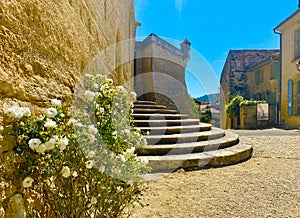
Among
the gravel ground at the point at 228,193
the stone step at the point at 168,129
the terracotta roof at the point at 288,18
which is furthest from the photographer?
the terracotta roof at the point at 288,18

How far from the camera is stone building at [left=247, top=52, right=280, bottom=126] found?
13195 millimetres

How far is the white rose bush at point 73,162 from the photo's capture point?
3.69 ft

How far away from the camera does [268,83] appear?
15.2 m

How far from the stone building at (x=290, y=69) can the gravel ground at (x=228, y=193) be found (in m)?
9.45

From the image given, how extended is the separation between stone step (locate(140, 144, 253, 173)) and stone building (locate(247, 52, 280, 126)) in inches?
440

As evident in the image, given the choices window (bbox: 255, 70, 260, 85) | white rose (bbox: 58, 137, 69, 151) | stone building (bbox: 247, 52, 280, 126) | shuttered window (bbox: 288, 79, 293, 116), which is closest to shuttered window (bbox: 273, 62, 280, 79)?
stone building (bbox: 247, 52, 280, 126)

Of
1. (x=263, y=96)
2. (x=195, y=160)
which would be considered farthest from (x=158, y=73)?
(x=263, y=96)

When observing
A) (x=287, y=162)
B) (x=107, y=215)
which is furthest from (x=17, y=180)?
(x=287, y=162)

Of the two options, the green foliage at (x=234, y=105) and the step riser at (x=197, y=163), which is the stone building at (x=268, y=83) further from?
the step riser at (x=197, y=163)

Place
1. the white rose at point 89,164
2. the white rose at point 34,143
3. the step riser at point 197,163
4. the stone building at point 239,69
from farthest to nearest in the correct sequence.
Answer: the stone building at point 239,69 < the step riser at point 197,163 < the white rose at point 89,164 < the white rose at point 34,143

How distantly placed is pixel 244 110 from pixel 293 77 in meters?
3.38

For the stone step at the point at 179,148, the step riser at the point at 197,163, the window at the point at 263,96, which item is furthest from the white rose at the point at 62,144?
the window at the point at 263,96

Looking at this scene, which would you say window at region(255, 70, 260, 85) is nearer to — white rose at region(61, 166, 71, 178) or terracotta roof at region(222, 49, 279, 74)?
terracotta roof at region(222, 49, 279, 74)

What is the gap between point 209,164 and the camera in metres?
3.49
